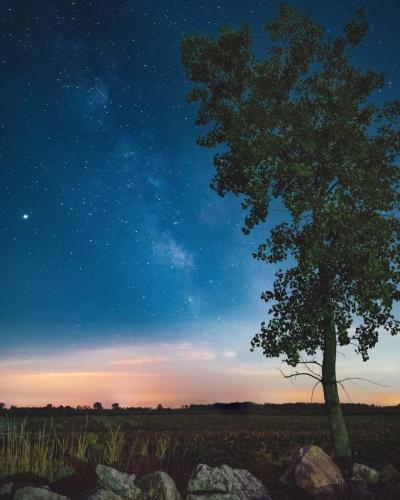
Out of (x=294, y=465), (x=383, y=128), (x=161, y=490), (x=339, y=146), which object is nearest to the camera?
(x=161, y=490)

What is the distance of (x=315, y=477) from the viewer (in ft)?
47.8

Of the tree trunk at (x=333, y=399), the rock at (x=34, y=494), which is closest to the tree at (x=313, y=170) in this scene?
the tree trunk at (x=333, y=399)

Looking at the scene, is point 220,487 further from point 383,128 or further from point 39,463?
point 383,128

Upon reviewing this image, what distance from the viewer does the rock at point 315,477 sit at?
1445cm

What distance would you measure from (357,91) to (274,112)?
11.5ft

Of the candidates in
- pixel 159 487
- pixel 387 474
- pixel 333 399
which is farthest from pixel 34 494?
pixel 333 399

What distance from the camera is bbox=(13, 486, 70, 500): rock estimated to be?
12.3 meters

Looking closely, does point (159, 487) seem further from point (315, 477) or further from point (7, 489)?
point (315, 477)

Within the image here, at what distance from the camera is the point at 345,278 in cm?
2036

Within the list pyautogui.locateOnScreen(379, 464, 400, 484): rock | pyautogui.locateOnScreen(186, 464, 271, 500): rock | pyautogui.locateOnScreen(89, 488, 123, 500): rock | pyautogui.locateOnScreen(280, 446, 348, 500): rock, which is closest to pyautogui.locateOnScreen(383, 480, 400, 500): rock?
pyautogui.locateOnScreen(379, 464, 400, 484): rock

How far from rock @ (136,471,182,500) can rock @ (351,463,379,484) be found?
17.2ft

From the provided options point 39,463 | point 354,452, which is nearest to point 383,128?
point 354,452

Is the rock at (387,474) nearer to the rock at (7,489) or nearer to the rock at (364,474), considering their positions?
the rock at (364,474)

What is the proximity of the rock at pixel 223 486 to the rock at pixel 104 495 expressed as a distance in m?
2.05
